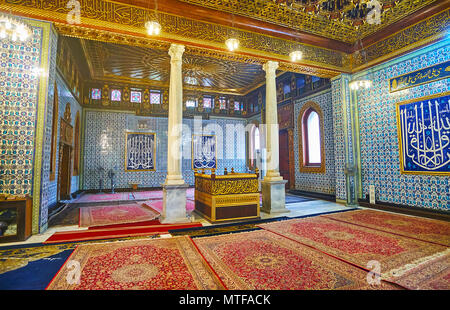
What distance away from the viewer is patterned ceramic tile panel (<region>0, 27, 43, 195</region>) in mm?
3574

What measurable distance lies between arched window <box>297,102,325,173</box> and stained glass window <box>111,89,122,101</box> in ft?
24.7

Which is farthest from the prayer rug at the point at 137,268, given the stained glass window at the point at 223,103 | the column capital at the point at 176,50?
the stained glass window at the point at 223,103

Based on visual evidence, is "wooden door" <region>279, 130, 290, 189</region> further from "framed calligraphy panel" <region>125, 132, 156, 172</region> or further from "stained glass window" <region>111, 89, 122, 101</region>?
"stained glass window" <region>111, 89, 122, 101</region>

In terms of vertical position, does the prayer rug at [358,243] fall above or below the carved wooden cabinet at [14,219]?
below

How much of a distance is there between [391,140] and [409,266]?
13.1 feet

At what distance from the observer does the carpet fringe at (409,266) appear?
222 centimetres

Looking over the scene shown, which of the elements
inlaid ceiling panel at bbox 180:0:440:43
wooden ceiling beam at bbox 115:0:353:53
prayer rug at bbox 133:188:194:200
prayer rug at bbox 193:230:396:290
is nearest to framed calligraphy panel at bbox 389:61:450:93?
inlaid ceiling panel at bbox 180:0:440:43

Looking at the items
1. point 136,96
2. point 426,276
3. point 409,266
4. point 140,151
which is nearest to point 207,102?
point 136,96

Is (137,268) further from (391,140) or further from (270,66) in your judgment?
(391,140)

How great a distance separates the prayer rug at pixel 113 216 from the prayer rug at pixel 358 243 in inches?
98.7

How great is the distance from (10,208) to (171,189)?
93.2 inches

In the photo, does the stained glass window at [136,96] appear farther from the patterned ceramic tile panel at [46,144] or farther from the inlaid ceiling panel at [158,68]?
the patterned ceramic tile panel at [46,144]

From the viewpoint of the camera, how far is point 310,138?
26.9ft

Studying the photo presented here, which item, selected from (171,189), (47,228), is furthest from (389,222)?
(47,228)
